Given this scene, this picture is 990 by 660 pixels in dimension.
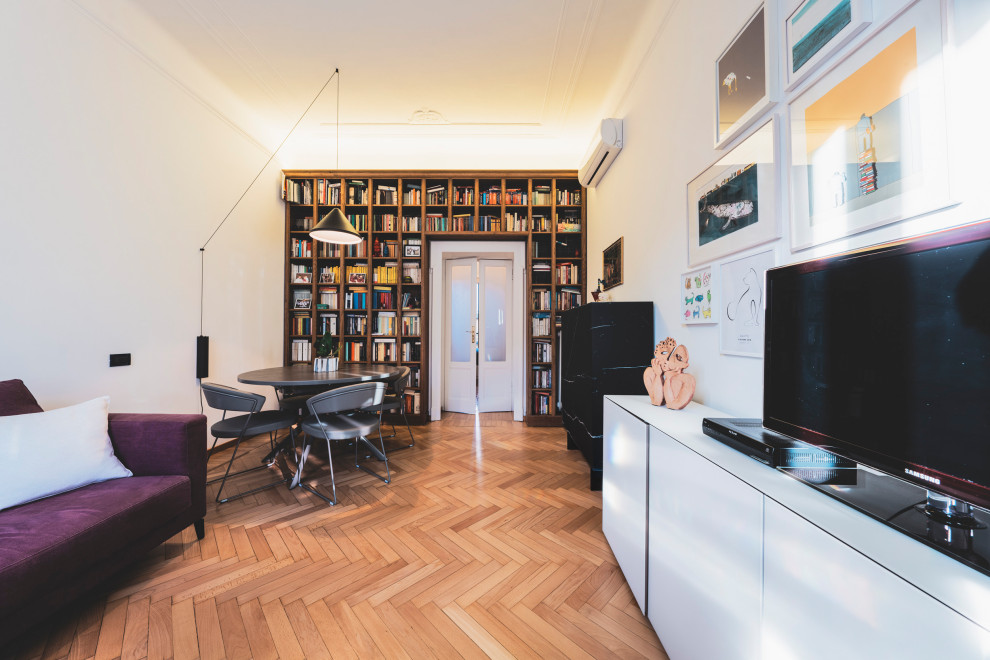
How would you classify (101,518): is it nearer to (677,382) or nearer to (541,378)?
(677,382)

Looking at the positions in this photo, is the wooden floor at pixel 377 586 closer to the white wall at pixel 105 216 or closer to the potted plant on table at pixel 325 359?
the potted plant on table at pixel 325 359

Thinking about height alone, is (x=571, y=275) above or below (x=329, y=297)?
above

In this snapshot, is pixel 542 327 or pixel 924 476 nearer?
pixel 924 476

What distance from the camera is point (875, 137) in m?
1.04

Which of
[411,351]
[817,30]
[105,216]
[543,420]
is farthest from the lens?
[411,351]

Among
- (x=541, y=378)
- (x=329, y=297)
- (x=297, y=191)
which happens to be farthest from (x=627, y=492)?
(x=297, y=191)

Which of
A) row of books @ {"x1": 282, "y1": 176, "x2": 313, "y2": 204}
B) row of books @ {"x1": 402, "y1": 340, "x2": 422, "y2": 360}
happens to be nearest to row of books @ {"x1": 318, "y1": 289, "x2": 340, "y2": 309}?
row of books @ {"x1": 402, "y1": 340, "x2": 422, "y2": 360}

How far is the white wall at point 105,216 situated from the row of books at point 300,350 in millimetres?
961

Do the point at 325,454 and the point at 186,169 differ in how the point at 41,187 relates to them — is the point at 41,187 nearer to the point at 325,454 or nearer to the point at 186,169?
the point at 186,169

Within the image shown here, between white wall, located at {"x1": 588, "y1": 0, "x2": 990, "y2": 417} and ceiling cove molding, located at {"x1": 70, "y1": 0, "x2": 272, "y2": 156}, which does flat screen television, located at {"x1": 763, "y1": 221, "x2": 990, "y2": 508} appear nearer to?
white wall, located at {"x1": 588, "y1": 0, "x2": 990, "y2": 417}

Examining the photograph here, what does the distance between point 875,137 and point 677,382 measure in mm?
1092

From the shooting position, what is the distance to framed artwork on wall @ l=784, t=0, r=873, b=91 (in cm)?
109

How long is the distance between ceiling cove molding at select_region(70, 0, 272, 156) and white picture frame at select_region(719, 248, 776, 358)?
170 inches

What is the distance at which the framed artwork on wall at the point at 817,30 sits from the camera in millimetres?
1093
